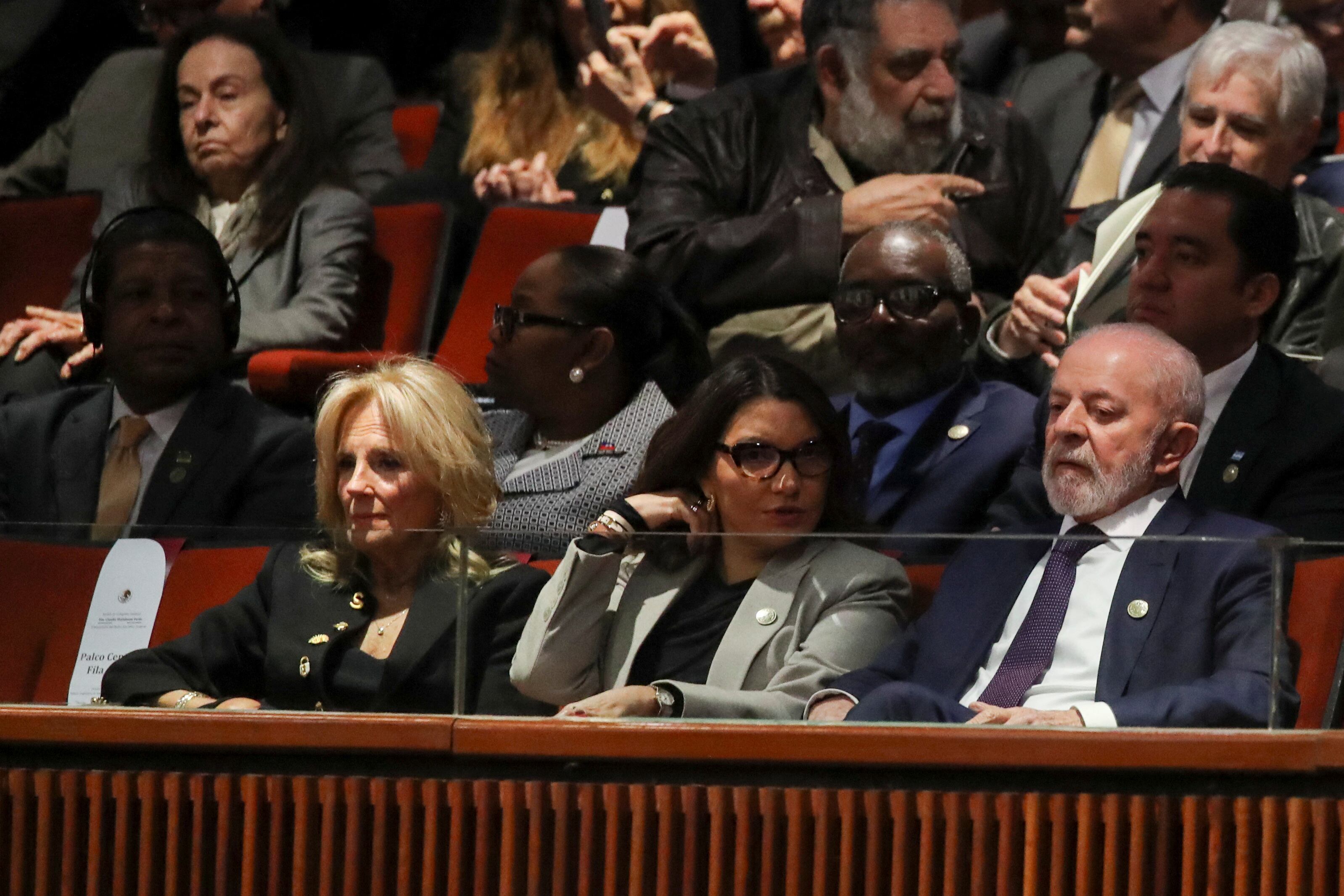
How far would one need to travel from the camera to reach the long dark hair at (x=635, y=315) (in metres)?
2.74

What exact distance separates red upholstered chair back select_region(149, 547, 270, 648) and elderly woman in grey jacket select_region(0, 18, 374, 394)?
1.14 meters

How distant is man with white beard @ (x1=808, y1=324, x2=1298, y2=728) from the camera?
171 cm

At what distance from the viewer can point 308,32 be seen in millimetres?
4395

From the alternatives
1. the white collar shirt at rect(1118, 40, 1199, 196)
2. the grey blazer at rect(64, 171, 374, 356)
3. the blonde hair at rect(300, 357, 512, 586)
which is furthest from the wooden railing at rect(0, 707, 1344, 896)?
the white collar shirt at rect(1118, 40, 1199, 196)

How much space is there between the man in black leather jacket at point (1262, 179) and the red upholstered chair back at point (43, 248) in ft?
5.48

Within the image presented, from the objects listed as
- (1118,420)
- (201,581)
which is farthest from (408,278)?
(1118,420)

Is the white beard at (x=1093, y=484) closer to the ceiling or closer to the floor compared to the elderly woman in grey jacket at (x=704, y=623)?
closer to the ceiling

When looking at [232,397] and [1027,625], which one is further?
[232,397]

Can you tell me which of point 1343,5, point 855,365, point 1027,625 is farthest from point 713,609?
point 1343,5

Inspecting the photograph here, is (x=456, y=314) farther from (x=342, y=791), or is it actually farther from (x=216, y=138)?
(x=342, y=791)

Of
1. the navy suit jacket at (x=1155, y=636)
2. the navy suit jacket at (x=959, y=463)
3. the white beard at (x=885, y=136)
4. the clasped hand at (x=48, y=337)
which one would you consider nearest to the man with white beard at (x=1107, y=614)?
the navy suit jacket at (x=1155, y=636)

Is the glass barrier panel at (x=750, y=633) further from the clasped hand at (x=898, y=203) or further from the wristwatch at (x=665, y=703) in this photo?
the clasped hand at (x=898, y=203)

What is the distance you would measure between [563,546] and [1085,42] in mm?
1951

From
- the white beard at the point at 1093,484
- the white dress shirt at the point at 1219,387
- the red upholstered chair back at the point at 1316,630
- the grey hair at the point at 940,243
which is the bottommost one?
the red upholstered chair back at the point at 1316,630
